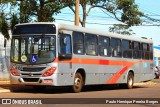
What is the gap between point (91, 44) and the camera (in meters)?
22.9

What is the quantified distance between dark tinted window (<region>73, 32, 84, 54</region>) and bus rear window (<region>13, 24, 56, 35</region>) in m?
1.42

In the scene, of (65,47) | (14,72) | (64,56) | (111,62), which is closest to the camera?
(64,56)

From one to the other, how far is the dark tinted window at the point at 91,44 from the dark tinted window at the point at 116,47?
6.78 feet

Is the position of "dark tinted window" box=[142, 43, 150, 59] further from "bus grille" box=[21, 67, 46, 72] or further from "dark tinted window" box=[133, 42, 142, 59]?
"bus grille" box=[21, 67, 46, 72]

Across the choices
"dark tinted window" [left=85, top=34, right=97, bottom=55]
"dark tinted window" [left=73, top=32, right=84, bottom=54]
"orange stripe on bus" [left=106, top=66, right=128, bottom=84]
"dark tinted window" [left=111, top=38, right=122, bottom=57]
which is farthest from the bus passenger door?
"dark tinted window" [left=111, top=38, right=122, bottom=57]

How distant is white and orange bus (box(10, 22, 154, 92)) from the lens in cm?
2036

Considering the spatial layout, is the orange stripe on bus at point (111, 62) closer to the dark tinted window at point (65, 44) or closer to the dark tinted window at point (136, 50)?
the dark tinted window at point (65, 44)

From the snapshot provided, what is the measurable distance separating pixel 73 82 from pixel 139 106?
6.41m

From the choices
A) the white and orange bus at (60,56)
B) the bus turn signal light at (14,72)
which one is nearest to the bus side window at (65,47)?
Result: the white and orange bus at (60,56)

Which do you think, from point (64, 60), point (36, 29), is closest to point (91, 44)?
point (64, 60)

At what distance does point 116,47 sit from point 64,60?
547 centimetres

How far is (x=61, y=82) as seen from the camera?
20641 millimetres

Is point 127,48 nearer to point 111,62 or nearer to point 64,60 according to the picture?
point 111,62

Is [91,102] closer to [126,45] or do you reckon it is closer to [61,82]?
[61,82]
